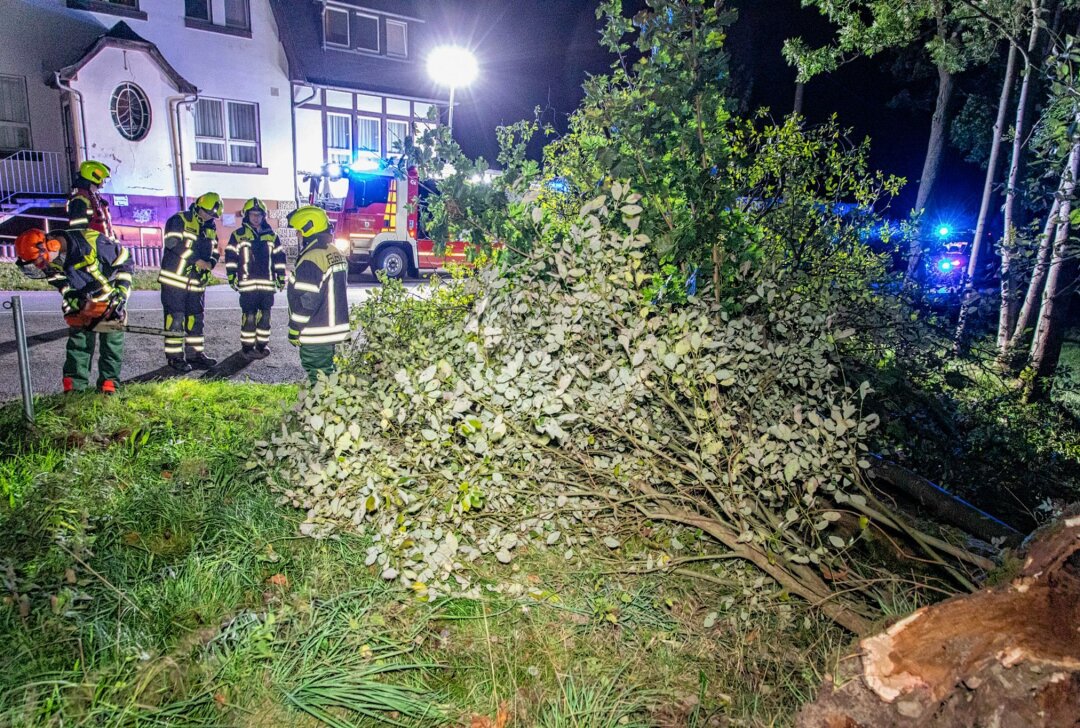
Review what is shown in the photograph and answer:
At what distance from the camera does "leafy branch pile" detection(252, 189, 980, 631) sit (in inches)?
102

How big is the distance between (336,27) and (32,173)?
9265mm

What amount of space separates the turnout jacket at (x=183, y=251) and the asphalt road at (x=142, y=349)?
95cm

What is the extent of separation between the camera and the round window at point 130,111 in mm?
15693

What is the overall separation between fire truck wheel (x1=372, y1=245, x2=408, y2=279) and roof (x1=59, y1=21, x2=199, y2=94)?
22.5 feet

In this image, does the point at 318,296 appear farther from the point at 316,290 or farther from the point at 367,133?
the point at 367,133

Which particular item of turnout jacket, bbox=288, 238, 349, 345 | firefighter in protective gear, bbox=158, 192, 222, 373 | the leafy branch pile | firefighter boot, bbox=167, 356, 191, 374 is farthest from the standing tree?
firefighter boot, bbox=167, 356, 191, 374

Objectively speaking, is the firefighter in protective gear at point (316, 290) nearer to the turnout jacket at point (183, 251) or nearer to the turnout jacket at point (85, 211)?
the turnout jacket at point (85, 211)

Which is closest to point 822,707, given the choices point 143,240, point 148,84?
point 143,240

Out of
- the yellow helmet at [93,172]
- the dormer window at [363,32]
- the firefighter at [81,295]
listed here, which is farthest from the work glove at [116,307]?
the dormer window at [363,32]

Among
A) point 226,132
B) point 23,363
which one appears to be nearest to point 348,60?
point 226,132

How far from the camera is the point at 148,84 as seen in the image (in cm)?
1590

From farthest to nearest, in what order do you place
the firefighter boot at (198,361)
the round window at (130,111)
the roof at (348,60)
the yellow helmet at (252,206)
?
1. the roof at (348,60)
2. the round window at (130,111)
3. the yellow helmet at (252,206)
4. the firefighter boot at (198,361)

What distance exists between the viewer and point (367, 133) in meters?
20.3

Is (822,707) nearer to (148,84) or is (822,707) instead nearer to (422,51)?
(148,84)
